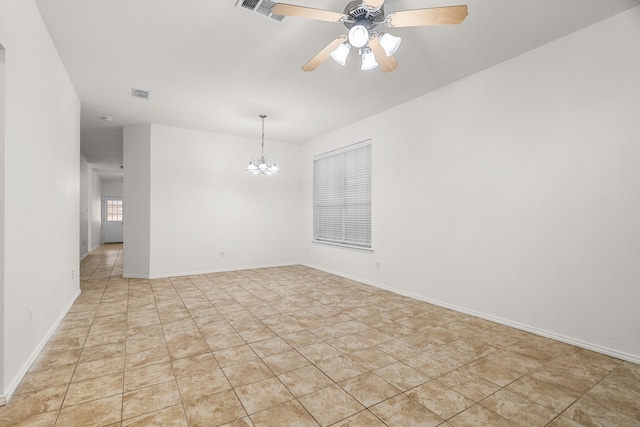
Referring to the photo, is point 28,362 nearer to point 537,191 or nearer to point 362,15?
point 362,15

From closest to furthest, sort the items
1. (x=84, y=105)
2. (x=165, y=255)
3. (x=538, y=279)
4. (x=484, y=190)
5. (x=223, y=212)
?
(x=538, y=279)
(x=484, y=190)
(x=84, y=105)
(x=165, y=255)
(x=223, y=212)

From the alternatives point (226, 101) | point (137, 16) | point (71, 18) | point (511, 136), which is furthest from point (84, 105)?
point (511, 136)

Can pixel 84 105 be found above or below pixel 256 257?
above

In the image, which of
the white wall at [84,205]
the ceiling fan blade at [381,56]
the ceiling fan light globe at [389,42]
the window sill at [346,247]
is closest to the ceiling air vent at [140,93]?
the ceiling fan blade at [381,56]

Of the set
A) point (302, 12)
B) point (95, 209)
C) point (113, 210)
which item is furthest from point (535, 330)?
point (113, 210)

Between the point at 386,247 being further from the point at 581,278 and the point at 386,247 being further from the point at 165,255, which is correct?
the point at 165,255

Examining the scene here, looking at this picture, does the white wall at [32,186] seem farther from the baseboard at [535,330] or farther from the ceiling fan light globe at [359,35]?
the baseboard at [535,330]

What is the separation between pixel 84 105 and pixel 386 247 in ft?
17.0

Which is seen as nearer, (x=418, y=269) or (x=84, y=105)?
(x=418, y=269)

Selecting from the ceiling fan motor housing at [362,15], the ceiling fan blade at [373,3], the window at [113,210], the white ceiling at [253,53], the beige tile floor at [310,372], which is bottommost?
the beige tile floor at [310,372]

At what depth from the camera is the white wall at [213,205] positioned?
224 inches

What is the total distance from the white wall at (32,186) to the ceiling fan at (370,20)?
6.17 ft

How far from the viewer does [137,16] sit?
259cm

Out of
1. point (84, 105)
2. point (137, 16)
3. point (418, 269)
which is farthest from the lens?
point (84, 105)
